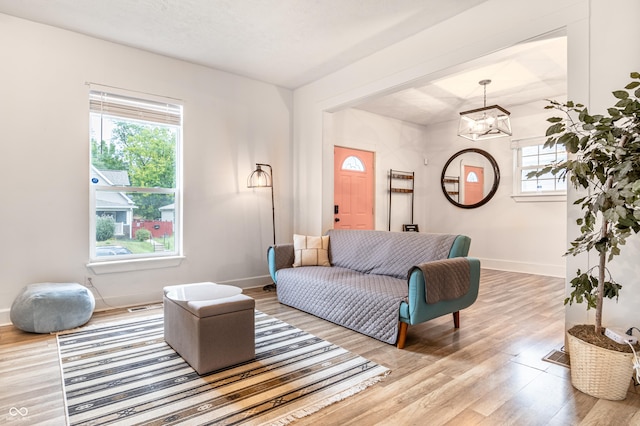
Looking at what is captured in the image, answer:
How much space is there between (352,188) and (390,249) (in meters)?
2.45

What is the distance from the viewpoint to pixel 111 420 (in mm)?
1720

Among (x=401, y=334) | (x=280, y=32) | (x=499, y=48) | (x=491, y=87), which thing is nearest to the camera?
(x=401, y=334)

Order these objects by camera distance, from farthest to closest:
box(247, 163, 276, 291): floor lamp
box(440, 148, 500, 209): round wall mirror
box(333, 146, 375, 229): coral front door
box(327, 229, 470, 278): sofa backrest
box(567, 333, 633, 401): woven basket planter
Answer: box(440, 148, 500, 209): round wall mirror, box(333, 146, 375, 229): coral front door, box(247, 163, 276, 291): floor lamp, box(327, 229, 470, 278): sofa backrest, box(567, 333, 633, 401): woven basket planter

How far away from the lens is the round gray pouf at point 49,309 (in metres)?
2.85

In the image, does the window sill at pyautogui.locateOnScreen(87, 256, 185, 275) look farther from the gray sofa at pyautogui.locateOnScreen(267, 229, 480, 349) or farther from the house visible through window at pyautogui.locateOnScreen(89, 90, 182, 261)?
the gray sofa at pyautogui.locateOnScreen(267, 229, 480, 349)

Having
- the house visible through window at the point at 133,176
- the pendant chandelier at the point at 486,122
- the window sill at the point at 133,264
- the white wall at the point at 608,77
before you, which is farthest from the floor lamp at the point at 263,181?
the white wall at the point at 608,77

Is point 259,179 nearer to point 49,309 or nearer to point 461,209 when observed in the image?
point 49,309

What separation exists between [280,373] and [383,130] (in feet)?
16.5

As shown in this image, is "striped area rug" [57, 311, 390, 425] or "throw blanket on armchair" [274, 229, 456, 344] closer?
"striped area rug" [57, 311, 390, 425]

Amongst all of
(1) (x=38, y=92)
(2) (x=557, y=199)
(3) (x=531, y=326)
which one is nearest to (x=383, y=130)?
(2) (x=557, y=199)

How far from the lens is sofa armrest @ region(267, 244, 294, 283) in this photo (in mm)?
4000

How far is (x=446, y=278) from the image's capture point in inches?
108

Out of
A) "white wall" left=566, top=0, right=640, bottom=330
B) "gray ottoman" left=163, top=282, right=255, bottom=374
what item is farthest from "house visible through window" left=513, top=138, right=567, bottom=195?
"gray ottoman" left=163, top=282, right=255, bottom=374

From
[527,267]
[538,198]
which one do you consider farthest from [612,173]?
[527,267]
